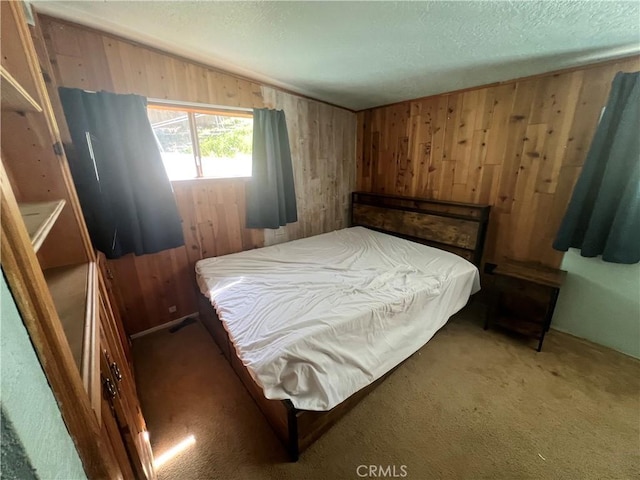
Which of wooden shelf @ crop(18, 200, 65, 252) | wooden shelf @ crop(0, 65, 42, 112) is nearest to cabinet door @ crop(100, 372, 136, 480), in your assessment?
wooden shelf @ crop(18, 200, 65, 252)

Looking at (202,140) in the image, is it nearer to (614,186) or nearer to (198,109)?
(198,109)

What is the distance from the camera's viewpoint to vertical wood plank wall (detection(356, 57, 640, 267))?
2098 millimetres

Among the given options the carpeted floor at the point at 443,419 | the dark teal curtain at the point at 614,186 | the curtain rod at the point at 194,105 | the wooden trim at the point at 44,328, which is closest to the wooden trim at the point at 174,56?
the curtain rod at the point at 194,105

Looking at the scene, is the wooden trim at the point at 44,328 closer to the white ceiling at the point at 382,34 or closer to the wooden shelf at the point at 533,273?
the white ceiling at the point at 382,34

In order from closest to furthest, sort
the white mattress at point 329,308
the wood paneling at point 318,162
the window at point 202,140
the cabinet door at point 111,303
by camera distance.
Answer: the white mattress at point 329,308, the cabinet door at point 111,303, the window at point 202,140, the wood paneling at point 318,162

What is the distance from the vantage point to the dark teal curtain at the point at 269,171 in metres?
2.70

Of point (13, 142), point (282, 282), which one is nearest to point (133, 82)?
point (13, 142)

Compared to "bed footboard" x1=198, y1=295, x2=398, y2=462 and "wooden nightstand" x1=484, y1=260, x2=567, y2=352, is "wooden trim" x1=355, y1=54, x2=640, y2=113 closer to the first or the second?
"wooden nightstand" x1=484, y1=260, x2=567, y2=352

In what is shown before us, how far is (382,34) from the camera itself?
5.46 feet

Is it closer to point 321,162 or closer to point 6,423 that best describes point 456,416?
point 6,423

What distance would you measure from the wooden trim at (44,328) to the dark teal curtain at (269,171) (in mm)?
2369

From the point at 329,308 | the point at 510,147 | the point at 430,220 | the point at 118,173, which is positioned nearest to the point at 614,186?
the point at 510,147

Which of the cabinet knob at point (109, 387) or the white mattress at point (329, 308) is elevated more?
the cabinet knob at point (109, 387)

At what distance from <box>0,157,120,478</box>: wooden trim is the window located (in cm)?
213
